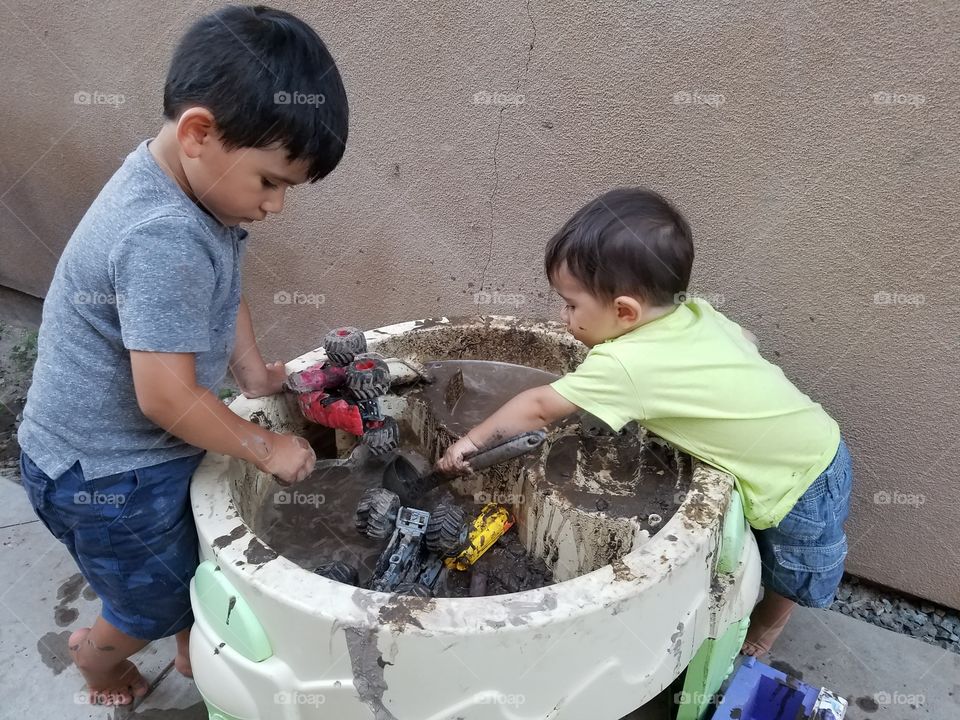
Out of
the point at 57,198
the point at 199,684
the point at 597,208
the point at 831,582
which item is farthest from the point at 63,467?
the point at 57,198

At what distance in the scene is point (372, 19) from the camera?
174 centimetres

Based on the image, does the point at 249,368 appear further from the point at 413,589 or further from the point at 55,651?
the point at 55,651

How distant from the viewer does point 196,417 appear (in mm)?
1022

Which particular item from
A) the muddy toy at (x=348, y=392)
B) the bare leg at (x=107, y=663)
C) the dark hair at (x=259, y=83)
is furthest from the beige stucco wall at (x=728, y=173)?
the bare leg at (x=107, y=663)

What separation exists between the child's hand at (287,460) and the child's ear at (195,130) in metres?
0.46

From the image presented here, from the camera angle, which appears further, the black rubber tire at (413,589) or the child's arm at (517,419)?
the child's arm at (517,419)

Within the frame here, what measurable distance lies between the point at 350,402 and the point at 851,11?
3.72 feet

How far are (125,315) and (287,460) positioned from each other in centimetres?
33

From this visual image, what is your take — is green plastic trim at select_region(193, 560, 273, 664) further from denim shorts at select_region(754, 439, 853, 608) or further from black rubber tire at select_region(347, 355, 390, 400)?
denim shorts at select_region(754, 439, 853, 608)

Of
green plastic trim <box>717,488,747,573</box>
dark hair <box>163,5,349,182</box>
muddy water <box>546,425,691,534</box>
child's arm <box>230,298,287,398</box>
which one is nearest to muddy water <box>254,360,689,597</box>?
muddy water <box>546,425,691,534</box>

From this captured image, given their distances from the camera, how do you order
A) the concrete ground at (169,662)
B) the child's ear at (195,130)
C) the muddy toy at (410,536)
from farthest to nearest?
1. the concrete ground at (169,662)
2. the muddy toy at (410,536)
3. the child's ear at (195,130)

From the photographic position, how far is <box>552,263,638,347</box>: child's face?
4.07 ft

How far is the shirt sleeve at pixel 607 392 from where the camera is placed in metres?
1.17

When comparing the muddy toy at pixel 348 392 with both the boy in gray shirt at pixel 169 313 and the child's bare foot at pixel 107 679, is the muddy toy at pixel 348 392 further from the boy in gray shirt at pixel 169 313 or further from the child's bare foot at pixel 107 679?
the child's bare foot at pixel 107 679
